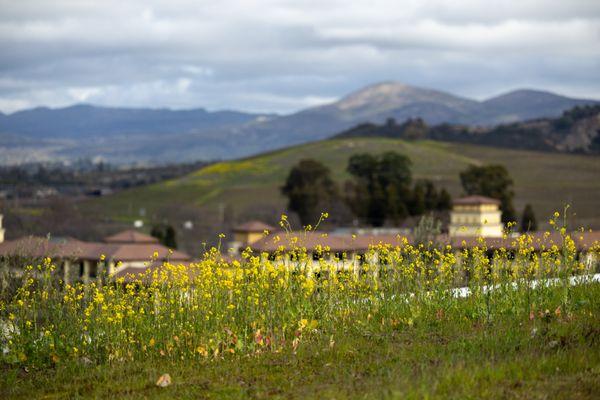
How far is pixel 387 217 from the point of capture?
9494 cm

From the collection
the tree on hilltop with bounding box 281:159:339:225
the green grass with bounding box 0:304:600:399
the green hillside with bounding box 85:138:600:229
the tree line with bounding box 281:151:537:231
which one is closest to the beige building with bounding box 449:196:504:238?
the tree line with bounding box 281:151:537:231

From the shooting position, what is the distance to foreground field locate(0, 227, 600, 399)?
950 cm

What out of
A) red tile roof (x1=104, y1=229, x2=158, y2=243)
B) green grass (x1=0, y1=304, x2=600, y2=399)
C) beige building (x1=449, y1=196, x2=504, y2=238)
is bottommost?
red tile roof (x1=104, y1=229, x2=158, y2=243)

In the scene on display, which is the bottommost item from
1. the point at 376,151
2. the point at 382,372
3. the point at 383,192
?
the point at 383,192

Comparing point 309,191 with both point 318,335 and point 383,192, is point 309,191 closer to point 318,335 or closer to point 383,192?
point 383,192

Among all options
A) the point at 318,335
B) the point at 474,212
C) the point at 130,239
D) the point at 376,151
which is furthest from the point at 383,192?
the point at 318,335

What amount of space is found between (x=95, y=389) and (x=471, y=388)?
3923 millimetres

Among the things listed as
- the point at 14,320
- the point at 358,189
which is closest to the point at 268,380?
the point at 14,320

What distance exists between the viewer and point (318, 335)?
11.9 metres

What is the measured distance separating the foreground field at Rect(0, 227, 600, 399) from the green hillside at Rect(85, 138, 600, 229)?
83.0 meters

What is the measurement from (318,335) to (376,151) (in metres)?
149

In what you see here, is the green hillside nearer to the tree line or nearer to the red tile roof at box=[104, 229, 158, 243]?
the tree line

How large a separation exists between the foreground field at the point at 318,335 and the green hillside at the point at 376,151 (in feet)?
272

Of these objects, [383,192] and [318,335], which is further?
[383,192]
